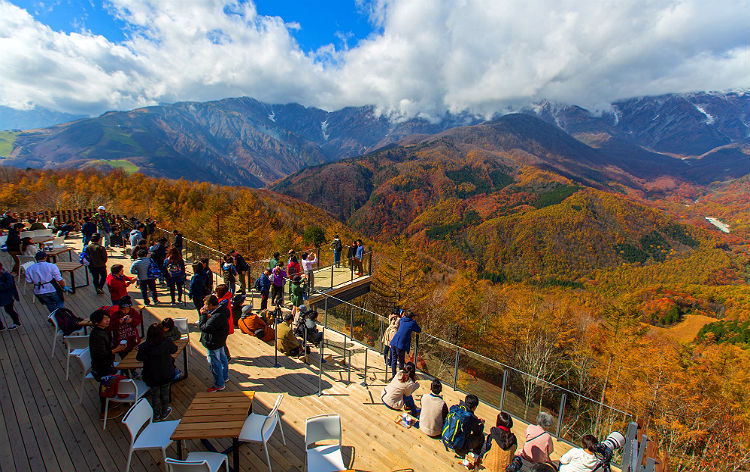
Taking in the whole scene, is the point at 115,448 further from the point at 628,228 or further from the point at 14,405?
the point at 628,228

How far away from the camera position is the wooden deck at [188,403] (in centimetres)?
475

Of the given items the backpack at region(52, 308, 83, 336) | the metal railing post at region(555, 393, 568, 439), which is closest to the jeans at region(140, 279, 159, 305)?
the backpack at region(52, 308, 83, 336)

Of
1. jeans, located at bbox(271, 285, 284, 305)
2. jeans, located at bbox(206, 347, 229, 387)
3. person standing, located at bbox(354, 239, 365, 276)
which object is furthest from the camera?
person standing, located at bbox(354, 239, 365, 276)

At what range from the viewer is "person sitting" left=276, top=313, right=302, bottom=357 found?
8023 millimetres

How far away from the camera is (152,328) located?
15.7 feet

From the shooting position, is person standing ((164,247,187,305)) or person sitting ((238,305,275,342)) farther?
person standing ((164,247,187,305))

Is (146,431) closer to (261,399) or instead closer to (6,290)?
(261,399)

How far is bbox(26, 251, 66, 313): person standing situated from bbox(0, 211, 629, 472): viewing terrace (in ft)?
2.60

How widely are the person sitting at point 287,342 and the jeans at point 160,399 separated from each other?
2.86m

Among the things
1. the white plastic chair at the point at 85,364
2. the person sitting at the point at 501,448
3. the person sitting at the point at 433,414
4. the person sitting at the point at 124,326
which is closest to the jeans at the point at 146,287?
the person sitting at the point at 124,326

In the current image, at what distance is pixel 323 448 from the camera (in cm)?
477

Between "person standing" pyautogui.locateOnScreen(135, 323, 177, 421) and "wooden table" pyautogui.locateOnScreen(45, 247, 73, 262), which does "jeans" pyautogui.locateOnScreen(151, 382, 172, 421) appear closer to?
"person standing" pyautogui.locateOnScreen(135, 323, 177, 421)

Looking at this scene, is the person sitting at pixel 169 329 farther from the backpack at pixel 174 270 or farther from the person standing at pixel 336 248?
the person standing at pixel 336 248

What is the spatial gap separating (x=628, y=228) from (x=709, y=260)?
36.5 m
